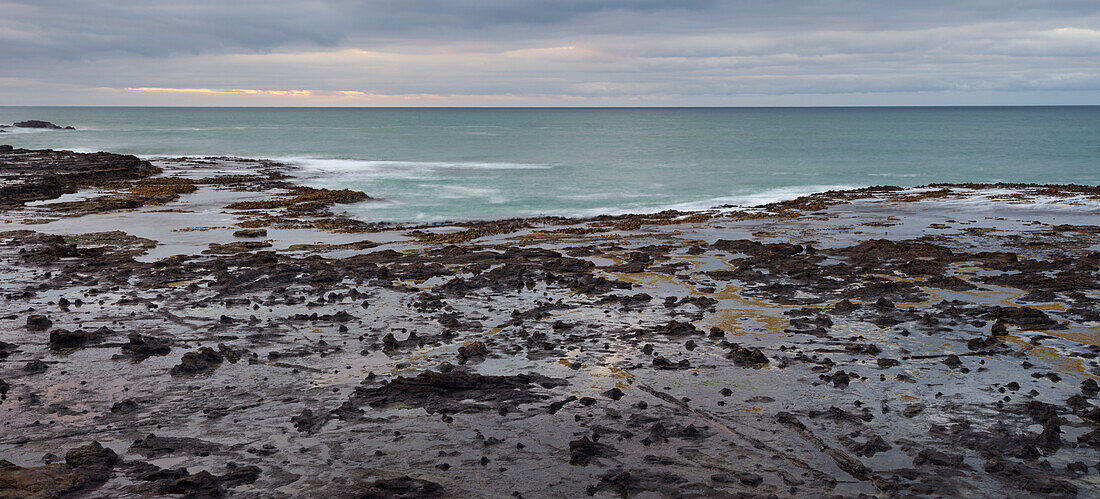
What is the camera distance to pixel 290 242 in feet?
71.1

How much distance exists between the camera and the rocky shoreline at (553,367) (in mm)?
7277

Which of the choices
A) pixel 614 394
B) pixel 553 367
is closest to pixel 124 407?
pixel 553 367

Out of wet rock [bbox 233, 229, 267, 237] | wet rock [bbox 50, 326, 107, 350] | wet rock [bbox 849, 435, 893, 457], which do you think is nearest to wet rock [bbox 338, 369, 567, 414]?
wet rock [bbox 849, 435, 893, 457]

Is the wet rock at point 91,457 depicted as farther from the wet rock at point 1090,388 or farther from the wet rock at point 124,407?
the wet rock at point 1090,388

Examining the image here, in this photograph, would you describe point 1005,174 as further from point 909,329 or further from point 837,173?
point 909,329

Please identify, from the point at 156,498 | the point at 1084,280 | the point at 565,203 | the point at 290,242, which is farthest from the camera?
the point at 565,203

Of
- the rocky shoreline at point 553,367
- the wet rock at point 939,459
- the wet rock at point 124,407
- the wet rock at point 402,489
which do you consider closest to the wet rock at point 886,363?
the rocky shoreline at point 553,367

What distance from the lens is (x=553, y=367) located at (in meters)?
10.4

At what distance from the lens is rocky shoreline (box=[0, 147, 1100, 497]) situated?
7277mm

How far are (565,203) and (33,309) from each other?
25628 mm

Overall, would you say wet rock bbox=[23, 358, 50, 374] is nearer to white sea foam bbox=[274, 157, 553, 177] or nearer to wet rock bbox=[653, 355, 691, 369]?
wet rock bbox=[653, 355, 691, 369]

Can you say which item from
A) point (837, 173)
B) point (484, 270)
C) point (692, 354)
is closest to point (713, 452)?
point (692, 354)

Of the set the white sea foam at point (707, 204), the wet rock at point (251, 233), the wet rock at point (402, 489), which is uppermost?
the wet rock at point (251, 233)

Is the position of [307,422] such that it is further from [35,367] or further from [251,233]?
[251,233]
